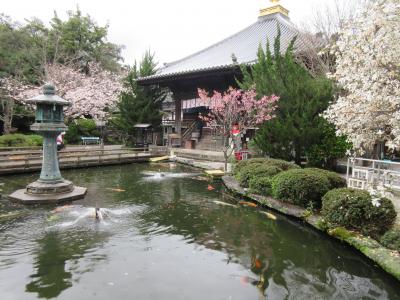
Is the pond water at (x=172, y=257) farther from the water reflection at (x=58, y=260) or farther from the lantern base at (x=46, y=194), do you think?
the lantern base at (x=46, y=194)

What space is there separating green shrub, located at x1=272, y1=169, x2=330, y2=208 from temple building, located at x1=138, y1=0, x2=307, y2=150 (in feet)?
42.0

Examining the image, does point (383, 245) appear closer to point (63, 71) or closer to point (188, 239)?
point (188, 239)

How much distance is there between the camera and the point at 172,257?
6.14m

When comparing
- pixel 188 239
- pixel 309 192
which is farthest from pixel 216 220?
pixel 309 192

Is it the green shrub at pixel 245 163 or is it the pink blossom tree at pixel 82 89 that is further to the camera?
the pink blossom tree at pixel 82 89

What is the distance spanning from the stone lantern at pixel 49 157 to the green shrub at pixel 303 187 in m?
6.72

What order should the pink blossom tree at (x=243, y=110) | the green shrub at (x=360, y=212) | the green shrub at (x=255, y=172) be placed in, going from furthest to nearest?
the pink blossom tree at (x=243, y=110)
the green shrub at (x=255, y=172)
the green shrub at (x=360, y=212)

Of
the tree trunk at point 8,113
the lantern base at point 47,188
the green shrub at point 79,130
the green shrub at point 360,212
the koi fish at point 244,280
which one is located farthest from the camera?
the green shrub at point 79,130

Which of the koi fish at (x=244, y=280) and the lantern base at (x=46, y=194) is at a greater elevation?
the lantern base at (x=46, y=194)

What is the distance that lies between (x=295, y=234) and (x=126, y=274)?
433 centimetres

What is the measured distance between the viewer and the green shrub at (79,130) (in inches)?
1154

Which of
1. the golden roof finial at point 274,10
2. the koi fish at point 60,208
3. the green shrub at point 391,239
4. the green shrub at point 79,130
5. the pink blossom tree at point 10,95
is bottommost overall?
the koi fish at point 60,208

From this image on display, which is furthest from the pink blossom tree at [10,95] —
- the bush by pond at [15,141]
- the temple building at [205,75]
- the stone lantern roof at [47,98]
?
the stone lantern roof at [47,98]

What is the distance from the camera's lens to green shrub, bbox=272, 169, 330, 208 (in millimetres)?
8477
